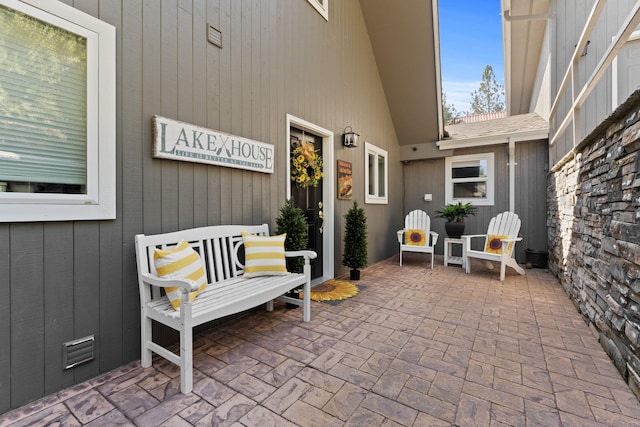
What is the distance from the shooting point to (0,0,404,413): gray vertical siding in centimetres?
156

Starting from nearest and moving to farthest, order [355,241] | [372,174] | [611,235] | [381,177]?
[611,235]
[355,241]
[372,174]
[381,177]

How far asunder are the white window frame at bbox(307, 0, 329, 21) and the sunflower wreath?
1.88 m

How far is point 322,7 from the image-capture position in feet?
13.1

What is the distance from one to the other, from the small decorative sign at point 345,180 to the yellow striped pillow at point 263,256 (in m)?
1.91

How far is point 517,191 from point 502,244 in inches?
80.7

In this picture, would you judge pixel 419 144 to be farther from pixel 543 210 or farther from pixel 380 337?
pixel 380 337

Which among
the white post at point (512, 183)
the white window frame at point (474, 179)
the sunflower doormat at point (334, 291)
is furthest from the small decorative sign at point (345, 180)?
the white post at point (512, 183)

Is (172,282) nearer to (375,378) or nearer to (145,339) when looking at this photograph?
(145,339)

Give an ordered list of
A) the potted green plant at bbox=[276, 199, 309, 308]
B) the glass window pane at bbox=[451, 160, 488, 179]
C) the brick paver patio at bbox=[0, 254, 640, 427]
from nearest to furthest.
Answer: the brick paver patio at bbox=[0, 254, 640, 427]
the potted green plant at bbox=[276, 199, 309, 308]
the glass window pane at bbox=[451, 160, 488, 179]

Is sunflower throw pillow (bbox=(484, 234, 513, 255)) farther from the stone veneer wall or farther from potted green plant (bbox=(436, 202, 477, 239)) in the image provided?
the stone veneer wall

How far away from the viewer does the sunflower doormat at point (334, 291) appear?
3277mm

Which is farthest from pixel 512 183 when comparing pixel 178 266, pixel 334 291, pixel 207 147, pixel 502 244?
pixel 178 266

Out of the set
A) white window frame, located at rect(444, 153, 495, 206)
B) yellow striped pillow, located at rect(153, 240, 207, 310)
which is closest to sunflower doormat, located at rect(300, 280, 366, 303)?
yellow striped pillow, located at rect(153, 240, 207, 310)

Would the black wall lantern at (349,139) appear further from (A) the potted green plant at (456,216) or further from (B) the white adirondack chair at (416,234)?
(A) the potted green plant at (456,216)
